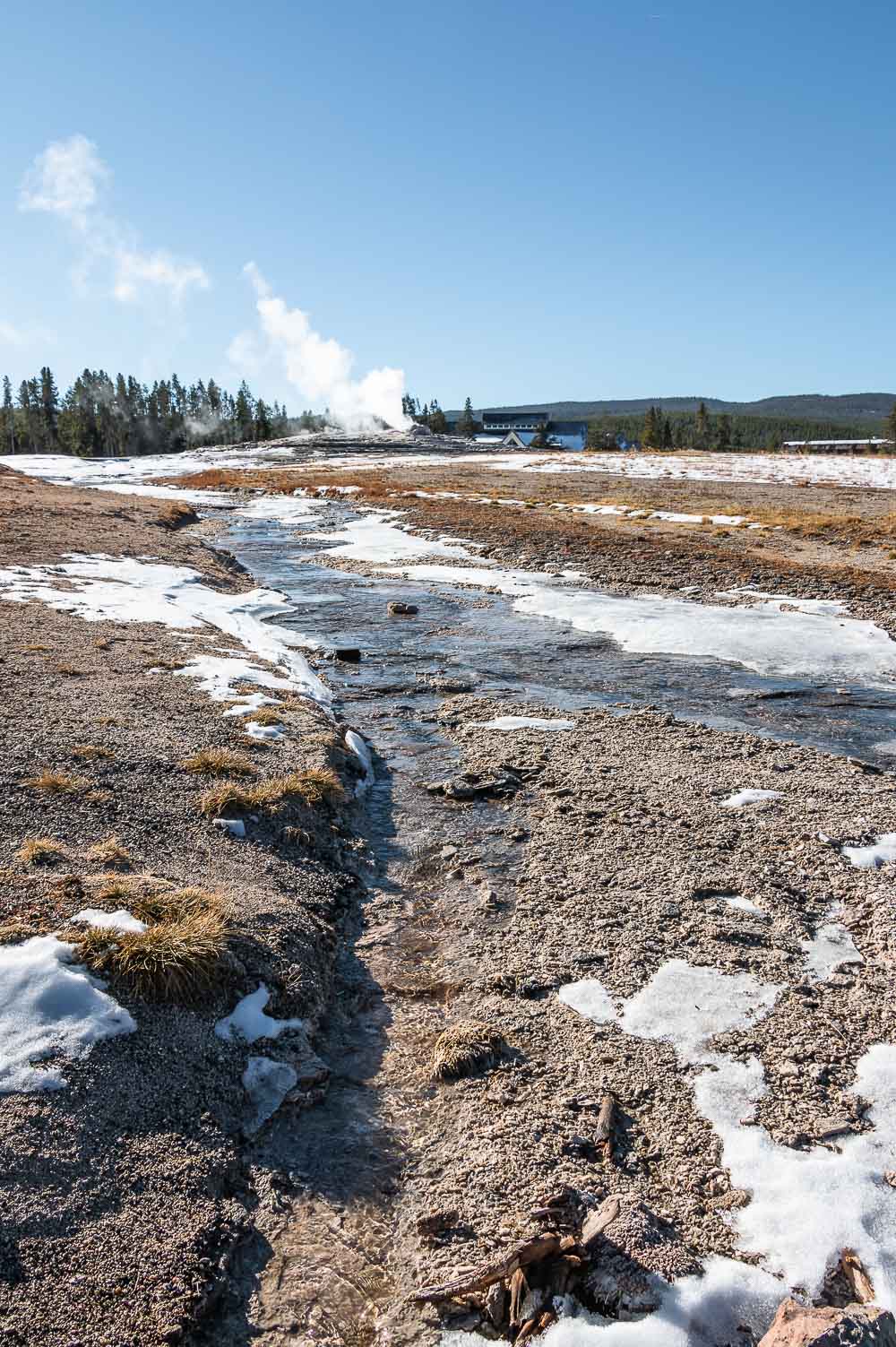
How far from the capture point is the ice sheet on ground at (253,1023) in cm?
525

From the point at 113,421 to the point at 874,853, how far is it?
144 meters

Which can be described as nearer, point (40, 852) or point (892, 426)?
point (40, 852)

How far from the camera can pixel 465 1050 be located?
17.3ft

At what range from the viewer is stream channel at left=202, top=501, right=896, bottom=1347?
401 centimetres

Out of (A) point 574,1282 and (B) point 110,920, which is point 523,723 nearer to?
(B) point 110,920

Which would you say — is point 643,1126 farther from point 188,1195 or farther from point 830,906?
point 830,906

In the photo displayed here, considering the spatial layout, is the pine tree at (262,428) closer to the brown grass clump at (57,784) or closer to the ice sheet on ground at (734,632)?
the ice sheet on ground at (734,632)

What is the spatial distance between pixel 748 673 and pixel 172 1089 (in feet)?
38.7

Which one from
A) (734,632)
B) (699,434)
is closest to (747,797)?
(734,632)

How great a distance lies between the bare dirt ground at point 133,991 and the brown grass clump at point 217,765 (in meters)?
0.13

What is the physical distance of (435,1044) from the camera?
5.53 m

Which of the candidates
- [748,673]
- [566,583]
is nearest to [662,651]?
[748,673]

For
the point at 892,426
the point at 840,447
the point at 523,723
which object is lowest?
the point at 523,723

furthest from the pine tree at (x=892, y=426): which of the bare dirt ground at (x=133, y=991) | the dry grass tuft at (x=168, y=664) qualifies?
the bare dirt ground at (x=133, y=991)
